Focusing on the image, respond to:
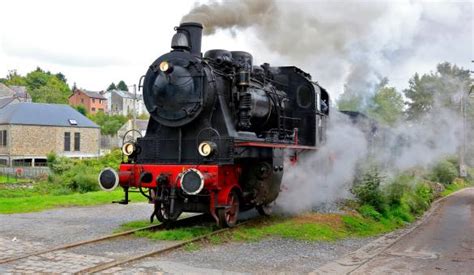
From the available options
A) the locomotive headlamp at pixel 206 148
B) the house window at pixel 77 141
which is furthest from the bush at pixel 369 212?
the house window at pixel 77 141

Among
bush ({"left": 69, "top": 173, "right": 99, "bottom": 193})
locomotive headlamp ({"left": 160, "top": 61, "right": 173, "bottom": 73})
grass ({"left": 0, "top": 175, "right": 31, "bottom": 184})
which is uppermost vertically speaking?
locomotive headlamp ({"left": 160, "top": 61, "right": 173, "bottom": 73})

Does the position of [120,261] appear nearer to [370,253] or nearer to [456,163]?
[370,253]

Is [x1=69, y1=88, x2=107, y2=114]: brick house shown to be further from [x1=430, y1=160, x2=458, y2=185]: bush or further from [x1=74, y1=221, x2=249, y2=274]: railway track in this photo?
[x1=74, y1=221, x2=249, y2=274]: railway track

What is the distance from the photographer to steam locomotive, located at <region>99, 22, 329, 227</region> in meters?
9.63

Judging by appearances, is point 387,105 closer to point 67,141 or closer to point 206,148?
point 67,141

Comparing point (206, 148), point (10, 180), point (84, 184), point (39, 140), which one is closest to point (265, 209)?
point (206, 148)

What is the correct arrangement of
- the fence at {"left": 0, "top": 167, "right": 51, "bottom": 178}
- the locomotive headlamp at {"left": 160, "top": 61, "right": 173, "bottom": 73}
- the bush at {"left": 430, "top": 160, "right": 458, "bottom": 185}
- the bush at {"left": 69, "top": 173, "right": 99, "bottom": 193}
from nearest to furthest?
1. the locomotive headlamp at {"left": 160, "top": 61, "right": 173, "bottom": 73}
2. the bush at {"left": 69, "top": 173, "right": 99, "bottom": 193}
3. the bush at {"left": 430, "top": 160, "right": 458, "bottom": 185}
4. the fence at {"left": 0, "top": 167, "right": 51, "bottom": 178}

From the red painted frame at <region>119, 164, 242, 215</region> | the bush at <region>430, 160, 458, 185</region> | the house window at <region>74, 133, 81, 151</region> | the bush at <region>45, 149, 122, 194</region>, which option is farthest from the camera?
the house window at <region>74, 133, 81, 151</region>

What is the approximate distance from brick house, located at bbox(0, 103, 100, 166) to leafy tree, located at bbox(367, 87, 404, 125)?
93.3ft

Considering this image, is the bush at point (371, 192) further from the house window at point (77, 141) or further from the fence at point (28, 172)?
the house window at point (77, 141)

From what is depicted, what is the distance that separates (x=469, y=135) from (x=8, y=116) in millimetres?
39230

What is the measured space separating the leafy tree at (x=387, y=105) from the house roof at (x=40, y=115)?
93.4ft

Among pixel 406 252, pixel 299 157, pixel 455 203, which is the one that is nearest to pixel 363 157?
pixel 455 203

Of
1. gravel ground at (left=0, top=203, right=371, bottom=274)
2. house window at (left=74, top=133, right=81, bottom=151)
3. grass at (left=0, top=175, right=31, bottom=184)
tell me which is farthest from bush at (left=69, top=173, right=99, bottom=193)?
house window at (left=74, top=133, right=81, bottom=151)
